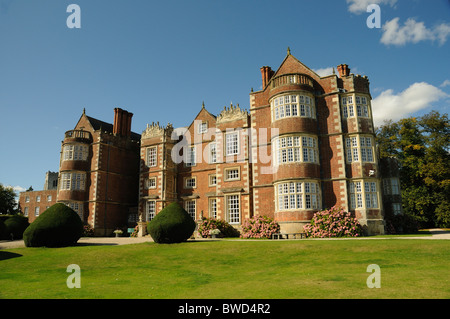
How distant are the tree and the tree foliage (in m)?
63.1

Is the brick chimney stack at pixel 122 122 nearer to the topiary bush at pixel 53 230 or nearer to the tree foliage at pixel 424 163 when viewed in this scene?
the topiary bush at pixel 53 230

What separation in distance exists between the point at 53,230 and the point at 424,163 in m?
45.4

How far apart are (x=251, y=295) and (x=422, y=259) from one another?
9.46 metres

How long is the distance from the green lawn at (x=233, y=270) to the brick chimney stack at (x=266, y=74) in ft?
61.5

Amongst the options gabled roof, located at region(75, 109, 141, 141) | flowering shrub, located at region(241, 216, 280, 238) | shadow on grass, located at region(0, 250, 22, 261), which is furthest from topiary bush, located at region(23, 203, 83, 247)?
gabled roof, located at region(75, 109, 141, 141)

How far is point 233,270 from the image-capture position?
14.8m

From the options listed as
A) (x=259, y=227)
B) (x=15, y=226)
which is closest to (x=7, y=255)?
(x=15, y=226)

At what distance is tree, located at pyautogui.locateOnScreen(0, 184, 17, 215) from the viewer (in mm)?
60531

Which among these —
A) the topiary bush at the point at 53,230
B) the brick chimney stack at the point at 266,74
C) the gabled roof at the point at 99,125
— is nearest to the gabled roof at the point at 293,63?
the brick chimney stack at the point at 266,74

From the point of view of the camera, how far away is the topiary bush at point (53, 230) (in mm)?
24031

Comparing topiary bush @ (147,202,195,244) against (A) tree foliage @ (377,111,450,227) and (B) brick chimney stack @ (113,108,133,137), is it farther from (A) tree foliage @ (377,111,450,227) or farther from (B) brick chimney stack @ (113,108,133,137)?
(A) tree foliage @ (377,111,450,227)

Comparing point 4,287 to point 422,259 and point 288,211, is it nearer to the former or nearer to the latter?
point 422,259

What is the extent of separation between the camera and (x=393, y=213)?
35750mm
